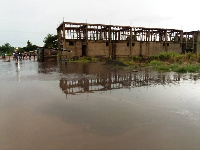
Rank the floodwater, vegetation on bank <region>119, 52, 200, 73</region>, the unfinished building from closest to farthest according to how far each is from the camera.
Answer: the floodwater → vegetation on bank <region>119, 52, 200, 73</region> → the unfinished building

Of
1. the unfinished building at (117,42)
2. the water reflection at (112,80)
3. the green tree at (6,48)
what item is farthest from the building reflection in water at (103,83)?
the green tree at (6,48)

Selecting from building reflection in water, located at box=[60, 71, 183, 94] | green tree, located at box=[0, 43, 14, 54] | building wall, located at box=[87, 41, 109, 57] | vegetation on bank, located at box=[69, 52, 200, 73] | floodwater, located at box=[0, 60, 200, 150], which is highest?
green tree, located at box=[0, 43, 14, 54]

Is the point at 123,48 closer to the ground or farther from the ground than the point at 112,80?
farther from the ground

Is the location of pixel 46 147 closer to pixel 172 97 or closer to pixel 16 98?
pixel 16 98

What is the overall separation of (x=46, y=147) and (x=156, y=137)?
1.96 metres

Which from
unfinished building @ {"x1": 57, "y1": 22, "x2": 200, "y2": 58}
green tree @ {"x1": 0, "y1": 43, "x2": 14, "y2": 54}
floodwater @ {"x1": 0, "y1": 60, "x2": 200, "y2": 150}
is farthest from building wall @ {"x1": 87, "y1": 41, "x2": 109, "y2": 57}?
green tree @ {"x1": 0, "y1": 43, "x2": 14, "y2": 54}

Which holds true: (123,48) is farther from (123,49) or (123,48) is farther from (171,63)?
(171,63)

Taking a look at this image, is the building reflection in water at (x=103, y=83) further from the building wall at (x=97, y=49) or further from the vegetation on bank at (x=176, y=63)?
the building wall at (x=97, y=49)

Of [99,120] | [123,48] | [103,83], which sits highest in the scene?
[123,48]

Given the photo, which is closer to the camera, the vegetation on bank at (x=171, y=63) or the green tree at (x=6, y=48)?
the vegetation on bank at (x=171, y=63)

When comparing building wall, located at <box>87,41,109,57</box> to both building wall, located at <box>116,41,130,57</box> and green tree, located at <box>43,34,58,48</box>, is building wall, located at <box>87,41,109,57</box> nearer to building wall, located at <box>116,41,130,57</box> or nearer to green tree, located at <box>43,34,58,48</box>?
building wall, located at <box>116,41,130,57</box>

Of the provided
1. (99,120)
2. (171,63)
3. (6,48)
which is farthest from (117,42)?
(6,48)

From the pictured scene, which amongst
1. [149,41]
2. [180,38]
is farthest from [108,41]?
[180,38]

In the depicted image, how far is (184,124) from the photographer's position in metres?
4.18
